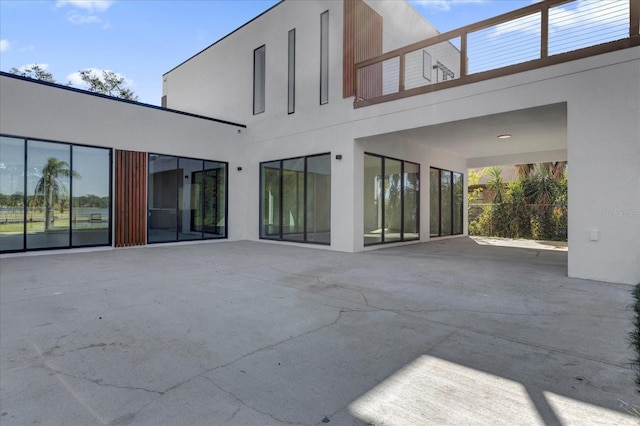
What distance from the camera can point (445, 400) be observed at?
200cm

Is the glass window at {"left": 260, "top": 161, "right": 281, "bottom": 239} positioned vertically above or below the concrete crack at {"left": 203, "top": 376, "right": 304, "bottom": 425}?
above

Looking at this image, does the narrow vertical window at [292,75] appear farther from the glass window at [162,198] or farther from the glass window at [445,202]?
the glass window at [445,202]

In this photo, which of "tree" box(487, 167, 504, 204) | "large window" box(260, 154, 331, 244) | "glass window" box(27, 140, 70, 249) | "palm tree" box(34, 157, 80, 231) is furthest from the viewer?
"tree" box(487, 167, 504, 204)

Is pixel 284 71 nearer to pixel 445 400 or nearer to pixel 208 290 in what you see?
pixel 208 290

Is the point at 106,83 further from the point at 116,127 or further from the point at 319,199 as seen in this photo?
the point at 319,199

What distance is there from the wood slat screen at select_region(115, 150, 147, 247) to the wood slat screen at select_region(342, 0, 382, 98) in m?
5.85

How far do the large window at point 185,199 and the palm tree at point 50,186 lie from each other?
6.59 ft

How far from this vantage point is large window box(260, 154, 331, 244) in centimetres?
930

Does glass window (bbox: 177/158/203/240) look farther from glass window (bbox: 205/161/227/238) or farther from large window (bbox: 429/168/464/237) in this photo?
large window (bbox: 429/168/464/237)

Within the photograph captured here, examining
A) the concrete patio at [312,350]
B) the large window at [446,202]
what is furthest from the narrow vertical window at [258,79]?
the concrete patio at [312,350]

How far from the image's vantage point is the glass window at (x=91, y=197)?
27.4 feet

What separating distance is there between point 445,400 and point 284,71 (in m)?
10.1

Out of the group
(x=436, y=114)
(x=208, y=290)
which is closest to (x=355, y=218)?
(x=436, y=114)

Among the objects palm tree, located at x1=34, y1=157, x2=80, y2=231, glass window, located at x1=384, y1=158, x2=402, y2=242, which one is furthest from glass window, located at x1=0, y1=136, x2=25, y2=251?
glass window, located at x1=384, y1=158, x2=402, y2=242
